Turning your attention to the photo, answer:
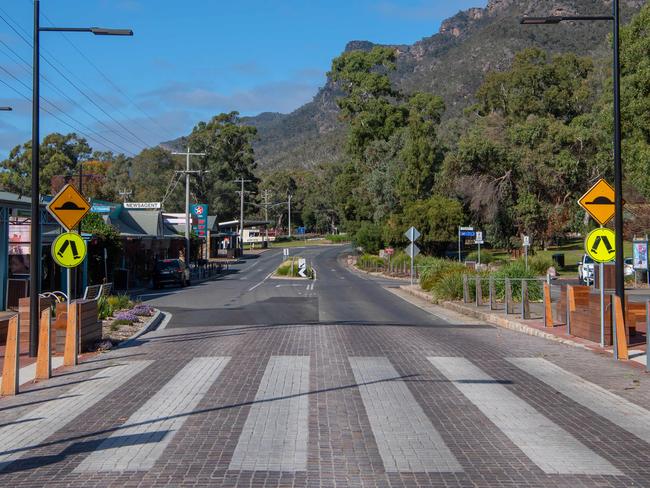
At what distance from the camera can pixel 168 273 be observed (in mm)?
41906

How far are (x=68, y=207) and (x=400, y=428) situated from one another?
8.70 metres

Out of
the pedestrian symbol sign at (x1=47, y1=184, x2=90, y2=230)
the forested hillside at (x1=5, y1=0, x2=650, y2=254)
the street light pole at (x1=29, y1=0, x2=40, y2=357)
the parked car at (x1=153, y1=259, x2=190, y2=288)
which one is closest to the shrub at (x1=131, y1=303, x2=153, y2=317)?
the street light pole at (x1=29, y1=0, x2=40, y2=357)

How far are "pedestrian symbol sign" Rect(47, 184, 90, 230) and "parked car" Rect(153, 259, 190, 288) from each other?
91.9 feet

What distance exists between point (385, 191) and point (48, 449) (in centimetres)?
6099

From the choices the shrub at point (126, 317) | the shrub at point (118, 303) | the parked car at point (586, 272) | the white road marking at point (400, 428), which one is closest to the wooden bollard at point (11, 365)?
the white road marking at point (400, 428)

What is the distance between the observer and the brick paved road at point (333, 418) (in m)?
6.52

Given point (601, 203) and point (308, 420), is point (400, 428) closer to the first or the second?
point (308, 420)

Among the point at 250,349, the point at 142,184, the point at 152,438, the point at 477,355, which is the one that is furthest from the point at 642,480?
the point at 142,184

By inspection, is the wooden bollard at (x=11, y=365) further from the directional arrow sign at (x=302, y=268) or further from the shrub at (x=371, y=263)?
the shrub at (x=371, y=263)

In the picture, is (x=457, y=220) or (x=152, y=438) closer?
(x=152, y=438)

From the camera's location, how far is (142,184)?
106750 mm

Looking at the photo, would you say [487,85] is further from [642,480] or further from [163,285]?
[642,480]

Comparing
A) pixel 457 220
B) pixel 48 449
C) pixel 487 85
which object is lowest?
pixel 48 449

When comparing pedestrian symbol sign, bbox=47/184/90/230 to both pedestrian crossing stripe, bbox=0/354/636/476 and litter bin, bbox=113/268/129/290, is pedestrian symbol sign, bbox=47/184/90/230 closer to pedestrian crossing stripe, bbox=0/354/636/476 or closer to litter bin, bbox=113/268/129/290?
pedestrian crossing stripe, bbox=0/354/636/476
